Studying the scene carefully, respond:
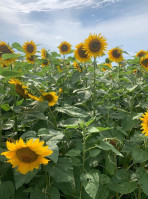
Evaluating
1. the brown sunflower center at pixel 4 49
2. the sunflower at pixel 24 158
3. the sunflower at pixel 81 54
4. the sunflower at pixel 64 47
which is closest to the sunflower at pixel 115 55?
the sunflower at pixel 64 47

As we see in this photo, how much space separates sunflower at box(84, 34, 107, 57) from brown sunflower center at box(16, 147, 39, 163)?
5.51 feet

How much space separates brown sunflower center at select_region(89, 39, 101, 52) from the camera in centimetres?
265

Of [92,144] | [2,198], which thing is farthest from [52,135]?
[2,198]

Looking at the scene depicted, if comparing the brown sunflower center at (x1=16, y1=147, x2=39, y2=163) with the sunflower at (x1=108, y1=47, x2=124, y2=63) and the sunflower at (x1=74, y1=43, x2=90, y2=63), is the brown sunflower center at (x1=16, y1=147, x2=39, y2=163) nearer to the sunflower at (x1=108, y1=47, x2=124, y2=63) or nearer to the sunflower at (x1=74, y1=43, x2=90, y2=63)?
the sunflower at (x1=74, y1=43, x2=90, y2=63)

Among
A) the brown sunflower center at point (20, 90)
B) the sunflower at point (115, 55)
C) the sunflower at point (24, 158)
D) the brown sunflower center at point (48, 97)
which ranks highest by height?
the sunflower at point (115, 55)

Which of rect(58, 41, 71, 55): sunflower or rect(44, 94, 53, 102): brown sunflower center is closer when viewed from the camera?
rect(44, 94, 53, 102): brown sunflower center

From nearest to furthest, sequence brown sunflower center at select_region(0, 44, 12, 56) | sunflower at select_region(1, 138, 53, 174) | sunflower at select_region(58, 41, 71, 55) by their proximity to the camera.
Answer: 1. sunflower at select_region(1, 138, 53, 174)
2. brown sunflower center at select_region(0, 44, 12, 56)
3. sunflower at select_region(58, 41, 71, 55)

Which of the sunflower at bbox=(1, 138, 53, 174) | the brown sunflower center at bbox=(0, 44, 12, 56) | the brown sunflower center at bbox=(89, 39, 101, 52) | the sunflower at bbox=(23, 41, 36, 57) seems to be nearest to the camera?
the sunflower at bbox=(1, 138, 53, 174)

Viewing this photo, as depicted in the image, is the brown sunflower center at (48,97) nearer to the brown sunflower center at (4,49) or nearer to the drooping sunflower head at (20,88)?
the drooping sunflower head at (20,88)

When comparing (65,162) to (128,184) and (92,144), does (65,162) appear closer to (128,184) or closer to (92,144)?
(92,144)

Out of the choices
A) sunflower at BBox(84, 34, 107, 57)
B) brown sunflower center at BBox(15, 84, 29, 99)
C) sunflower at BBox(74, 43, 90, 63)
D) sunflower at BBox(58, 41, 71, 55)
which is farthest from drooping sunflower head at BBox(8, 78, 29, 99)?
sunflower at BBox(58, 41, 71, 55)

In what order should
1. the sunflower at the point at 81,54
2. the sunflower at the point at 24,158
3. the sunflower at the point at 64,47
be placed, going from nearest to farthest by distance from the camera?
the sunflower at the point at 24,158 → the sunflower at the point at 81,54 → the sunflower at the point at 64,47

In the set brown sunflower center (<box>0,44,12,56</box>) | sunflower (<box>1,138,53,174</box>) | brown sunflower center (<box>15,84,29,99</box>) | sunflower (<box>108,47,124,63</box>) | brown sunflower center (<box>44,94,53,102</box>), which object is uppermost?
brown sunflower center (<box>0,44,12,56</box>)

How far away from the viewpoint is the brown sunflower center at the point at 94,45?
2.65m
